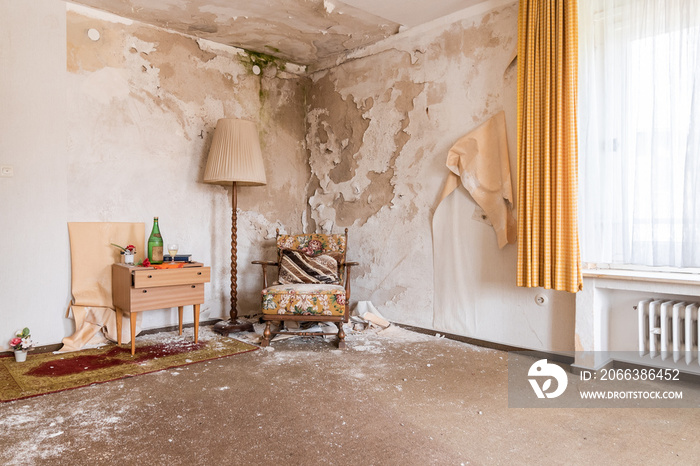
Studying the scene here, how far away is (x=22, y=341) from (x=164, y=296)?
3.02ft

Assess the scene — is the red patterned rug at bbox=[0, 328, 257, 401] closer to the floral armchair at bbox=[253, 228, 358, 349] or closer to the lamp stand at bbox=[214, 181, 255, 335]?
the lamp stand at bbox=[214, 181, 255, 335]

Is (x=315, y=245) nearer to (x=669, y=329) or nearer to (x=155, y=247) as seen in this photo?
(x=155, y=247)

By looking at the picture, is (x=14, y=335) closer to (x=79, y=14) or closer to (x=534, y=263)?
(x=79, y=14)

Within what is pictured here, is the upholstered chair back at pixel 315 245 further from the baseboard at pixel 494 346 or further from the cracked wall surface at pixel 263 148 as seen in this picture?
the baseboard at pixel 494 346

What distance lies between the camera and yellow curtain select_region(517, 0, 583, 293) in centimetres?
281

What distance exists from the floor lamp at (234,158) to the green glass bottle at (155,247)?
0.61m

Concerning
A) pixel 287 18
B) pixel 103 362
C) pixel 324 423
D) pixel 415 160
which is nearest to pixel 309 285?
pixel 415 160

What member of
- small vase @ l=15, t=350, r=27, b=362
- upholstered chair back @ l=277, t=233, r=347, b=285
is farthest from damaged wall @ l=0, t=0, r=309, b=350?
upholstered chair back @ l=277, t=233, r=347, b=285

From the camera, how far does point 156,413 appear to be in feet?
7.29

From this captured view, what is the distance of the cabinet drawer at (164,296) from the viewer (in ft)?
10.6

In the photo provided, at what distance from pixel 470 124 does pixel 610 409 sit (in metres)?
2.16

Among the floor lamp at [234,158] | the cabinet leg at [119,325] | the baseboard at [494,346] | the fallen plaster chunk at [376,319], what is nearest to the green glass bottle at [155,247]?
the cabinet leg at [119,325]

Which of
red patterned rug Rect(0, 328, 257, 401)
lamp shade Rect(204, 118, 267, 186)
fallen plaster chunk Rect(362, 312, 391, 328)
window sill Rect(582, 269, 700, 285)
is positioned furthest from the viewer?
fallen plaster chunk Rect(362, 312, 391, 328)

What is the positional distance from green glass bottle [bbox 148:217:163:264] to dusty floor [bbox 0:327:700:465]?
99 cm
